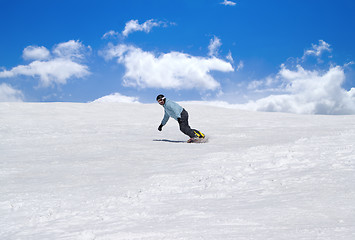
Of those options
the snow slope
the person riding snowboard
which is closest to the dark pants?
the person riding snowboard

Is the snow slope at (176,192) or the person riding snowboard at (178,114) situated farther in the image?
the person riding snowboard at (178,114)

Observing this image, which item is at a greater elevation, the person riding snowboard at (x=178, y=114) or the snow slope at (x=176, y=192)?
the person riding snowboard at (x=178, y=114)

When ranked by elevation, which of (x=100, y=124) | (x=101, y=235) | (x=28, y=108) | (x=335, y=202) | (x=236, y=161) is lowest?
(x=101, y=235)

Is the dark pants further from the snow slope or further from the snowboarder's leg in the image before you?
the snow slope

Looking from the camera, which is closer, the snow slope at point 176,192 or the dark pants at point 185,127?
the snow slope at point 176,192

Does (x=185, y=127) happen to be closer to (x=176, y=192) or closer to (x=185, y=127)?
(x=185, y=127)

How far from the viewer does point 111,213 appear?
338 cm

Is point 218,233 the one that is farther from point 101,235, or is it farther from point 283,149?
point 283,149

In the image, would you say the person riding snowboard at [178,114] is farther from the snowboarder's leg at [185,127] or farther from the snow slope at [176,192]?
the snow slope at [176,192]

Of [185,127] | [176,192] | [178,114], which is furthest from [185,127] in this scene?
[176,192]

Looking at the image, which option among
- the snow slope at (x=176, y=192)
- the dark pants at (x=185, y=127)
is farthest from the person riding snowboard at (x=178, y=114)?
the snow slope at (x=176, y=192)

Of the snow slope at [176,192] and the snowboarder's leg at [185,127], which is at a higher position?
the snowboarder's leg at [185,127]

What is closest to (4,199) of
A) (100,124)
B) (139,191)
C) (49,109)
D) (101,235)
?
(139,191)

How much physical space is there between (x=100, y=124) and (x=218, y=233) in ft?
40.6
